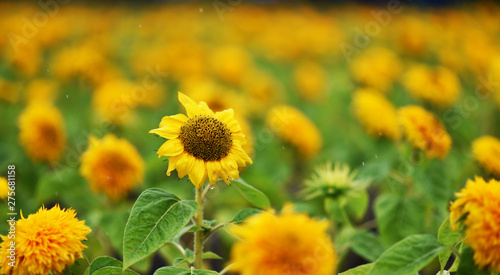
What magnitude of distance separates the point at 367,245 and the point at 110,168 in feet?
3.00

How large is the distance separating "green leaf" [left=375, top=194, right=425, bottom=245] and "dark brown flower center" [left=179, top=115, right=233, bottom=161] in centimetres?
Result: 77

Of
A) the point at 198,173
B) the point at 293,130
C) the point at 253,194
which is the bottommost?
the point at 293,130

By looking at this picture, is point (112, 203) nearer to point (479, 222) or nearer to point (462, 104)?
point (479, 222)

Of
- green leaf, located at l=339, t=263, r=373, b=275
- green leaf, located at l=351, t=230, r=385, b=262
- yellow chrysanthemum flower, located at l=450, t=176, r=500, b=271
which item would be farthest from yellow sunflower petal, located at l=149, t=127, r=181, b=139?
green leaf, located at l=351, t=230, r=385, b=262

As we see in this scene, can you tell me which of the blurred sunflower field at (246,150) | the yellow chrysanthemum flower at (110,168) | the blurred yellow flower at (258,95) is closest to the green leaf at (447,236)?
the blurred sunflower field at (246,150)

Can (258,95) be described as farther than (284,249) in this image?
Yes

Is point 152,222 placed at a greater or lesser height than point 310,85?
greater

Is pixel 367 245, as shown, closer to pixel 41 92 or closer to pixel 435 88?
pixel 435 88

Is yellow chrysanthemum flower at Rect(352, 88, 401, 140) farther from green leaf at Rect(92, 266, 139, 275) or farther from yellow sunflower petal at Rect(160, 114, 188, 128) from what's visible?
green leaf at Rect(92, 266, 139, 275)

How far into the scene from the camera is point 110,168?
1.58 metres

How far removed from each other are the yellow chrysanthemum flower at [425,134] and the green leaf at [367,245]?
0.37 m

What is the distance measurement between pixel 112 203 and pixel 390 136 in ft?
4.13

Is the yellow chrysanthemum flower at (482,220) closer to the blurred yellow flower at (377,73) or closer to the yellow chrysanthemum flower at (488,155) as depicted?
the yellow chrysanthemum flower at (488,155)

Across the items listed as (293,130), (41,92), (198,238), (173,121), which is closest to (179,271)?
(198,238)
